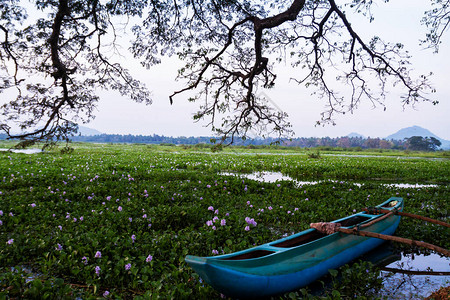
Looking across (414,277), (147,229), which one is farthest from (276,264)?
(147,229)

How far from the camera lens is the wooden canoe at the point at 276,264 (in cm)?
294

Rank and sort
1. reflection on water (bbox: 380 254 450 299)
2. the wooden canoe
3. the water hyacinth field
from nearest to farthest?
the wooden canoe → the water hyacinth field → reflection on water (bbox: 380 254 450 299)

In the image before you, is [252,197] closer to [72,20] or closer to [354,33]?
[354,33]

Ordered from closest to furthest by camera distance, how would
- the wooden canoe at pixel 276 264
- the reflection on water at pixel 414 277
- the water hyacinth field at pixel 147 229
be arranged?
the wooden canoe at pixel 276 264 → the water hyacinth field at pixel 147 229 → the reflection on water at pixel 414 277

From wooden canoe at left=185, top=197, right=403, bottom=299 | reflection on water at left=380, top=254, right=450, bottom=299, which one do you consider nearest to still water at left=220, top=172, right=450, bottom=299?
reflection on water at left=380, top=254, right=450, bottom=299

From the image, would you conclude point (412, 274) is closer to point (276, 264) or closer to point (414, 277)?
point (414, 277)

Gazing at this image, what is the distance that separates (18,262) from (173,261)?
219 centimetres

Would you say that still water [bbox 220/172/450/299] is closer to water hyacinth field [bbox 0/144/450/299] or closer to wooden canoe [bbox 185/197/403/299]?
water hyacinth field [bbox 0/144/450/299]

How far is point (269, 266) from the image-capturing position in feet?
10.6

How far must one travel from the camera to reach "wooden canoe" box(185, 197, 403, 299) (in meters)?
2.94

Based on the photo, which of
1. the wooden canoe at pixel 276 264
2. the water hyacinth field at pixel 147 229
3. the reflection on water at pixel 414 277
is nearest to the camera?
the wooden canoe at pixel 276 264

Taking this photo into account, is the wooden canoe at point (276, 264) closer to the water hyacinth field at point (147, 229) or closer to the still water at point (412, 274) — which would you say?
the water hyacinth field at point (147, 229)

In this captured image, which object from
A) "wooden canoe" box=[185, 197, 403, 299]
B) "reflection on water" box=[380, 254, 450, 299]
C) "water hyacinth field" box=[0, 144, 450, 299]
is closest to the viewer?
"wooden canoe" box=[185, 197, 403, 299]

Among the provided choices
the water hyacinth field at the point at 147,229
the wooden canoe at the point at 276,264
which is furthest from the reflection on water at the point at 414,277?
the wooden canoe at the point at 276,264
